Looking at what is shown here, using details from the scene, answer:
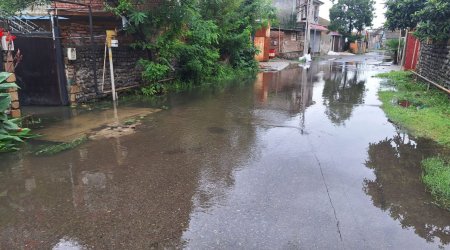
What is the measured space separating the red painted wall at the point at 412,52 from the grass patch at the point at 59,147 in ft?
60.5

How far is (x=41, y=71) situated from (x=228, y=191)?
7710 millimetres

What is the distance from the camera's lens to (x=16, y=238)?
3727mm

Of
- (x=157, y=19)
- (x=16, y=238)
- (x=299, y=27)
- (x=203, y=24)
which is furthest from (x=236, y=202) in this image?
(x=299, y=27)

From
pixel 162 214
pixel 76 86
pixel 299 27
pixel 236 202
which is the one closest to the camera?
pixel 162 214

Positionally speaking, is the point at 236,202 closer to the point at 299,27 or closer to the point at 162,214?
the point at 162,214

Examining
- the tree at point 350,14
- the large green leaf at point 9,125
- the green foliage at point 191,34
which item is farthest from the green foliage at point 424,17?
the tree at point 350,14

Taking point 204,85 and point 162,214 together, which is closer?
point 162,214

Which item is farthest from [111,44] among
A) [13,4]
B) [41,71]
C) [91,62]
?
[13,4]

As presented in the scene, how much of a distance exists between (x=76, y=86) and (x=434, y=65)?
13025 mm

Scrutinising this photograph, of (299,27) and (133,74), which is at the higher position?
(299,27)

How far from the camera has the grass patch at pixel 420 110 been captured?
7.91 metres

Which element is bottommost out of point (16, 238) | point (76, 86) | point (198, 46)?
point (16, 238)

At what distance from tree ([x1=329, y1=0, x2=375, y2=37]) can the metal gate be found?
150 feet

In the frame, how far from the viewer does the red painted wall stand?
2011 centimetres
